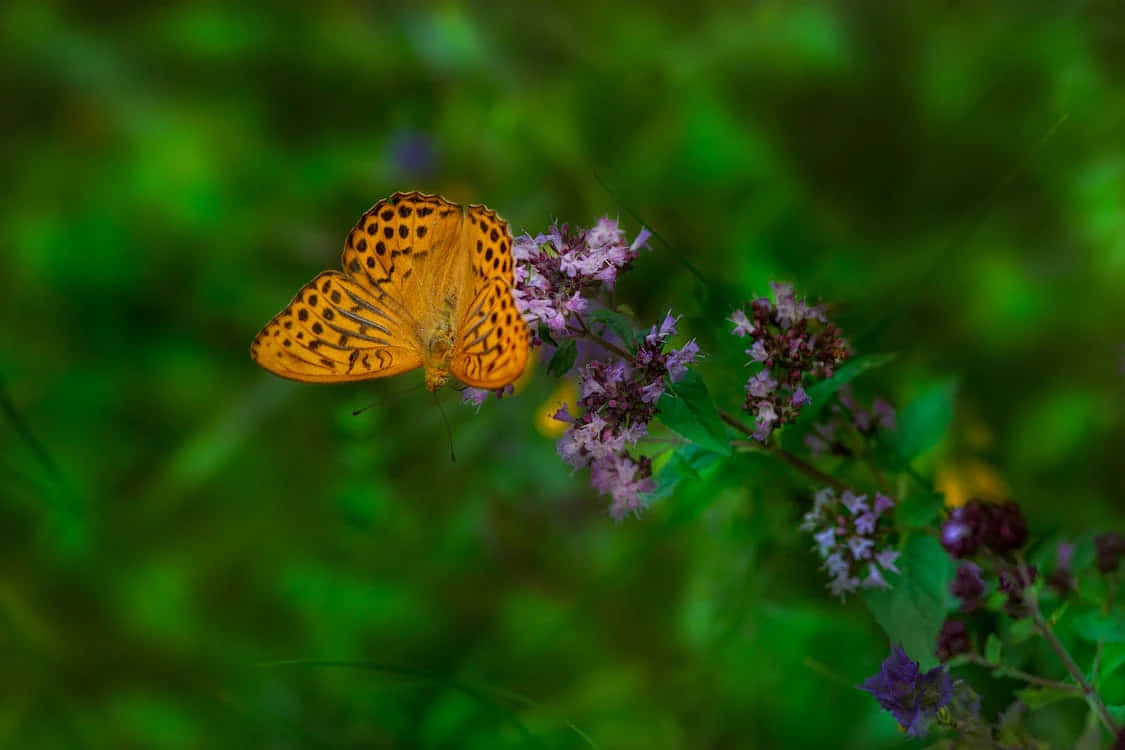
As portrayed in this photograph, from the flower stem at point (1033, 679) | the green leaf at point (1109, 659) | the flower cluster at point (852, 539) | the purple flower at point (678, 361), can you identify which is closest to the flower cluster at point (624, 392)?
the purple flower at point (678, 361)

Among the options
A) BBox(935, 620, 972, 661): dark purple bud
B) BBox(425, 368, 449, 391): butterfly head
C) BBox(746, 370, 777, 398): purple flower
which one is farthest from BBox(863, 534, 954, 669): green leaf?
BBox(425, 368, 449, 391): butterfly head

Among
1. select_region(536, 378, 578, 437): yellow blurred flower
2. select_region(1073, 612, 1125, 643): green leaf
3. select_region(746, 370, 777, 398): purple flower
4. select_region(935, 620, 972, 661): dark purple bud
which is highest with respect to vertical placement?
select_region(536, 378, 578, 437): yellow blurred flower

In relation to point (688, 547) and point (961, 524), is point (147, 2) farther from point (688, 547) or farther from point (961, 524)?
point (961, 524)

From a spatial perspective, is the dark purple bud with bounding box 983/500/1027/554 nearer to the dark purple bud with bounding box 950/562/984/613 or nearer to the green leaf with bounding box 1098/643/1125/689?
the dark purple bud with bounding box 950/562/984/613

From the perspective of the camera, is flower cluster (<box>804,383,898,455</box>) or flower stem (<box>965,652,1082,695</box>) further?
flower cluster (<box>804,383,898,455</box>)

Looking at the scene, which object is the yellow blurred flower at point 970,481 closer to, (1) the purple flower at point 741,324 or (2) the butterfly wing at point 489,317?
(1) the purple flower at point 741,324

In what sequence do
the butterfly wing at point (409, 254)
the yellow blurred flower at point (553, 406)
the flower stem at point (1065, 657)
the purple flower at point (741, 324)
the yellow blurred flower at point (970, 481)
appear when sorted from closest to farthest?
the flower stem at point (1065, 657) < the purple flower at point (741, 324) < the butterfly wing at point (409, 254) < the yellow blurred flower at point (970, 481) < the yellow blurred flower at point (553, 406)

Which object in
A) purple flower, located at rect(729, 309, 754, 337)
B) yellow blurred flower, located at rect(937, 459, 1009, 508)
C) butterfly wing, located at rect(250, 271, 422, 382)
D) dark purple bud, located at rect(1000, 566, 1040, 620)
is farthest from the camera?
yellow blurred flower, located at rect(937, 459, 1009, 508)
